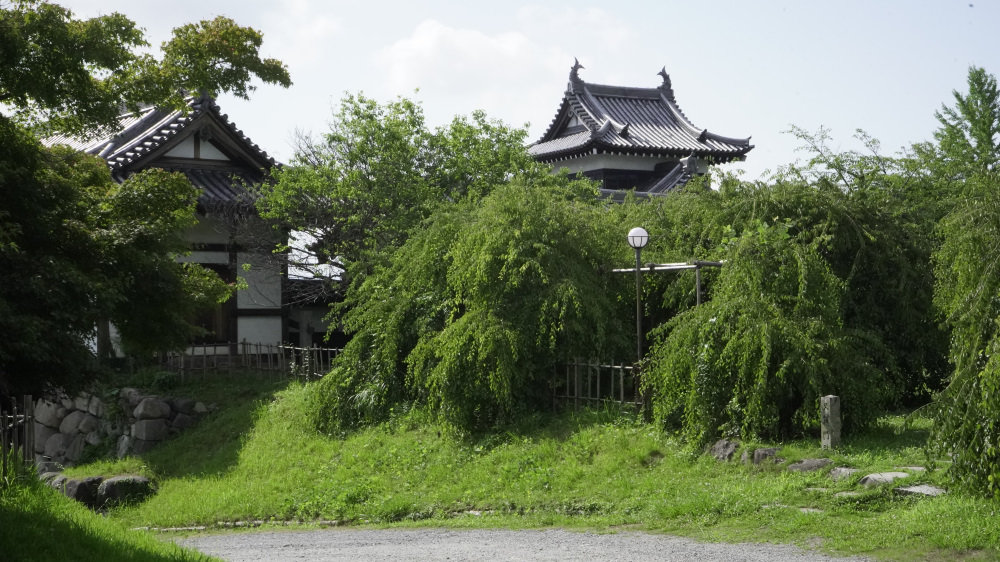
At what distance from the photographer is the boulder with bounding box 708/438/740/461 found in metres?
11.2

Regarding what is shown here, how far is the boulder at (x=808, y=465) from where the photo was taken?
33.5 ft

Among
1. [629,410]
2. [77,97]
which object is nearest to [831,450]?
[629,410]

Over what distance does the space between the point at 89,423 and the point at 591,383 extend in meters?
10.8

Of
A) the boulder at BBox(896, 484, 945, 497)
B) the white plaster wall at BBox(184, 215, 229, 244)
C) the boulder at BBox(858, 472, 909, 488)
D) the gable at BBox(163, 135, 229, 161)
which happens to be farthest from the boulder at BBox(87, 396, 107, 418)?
the boulder at BBox(896, 484, 945, 497)

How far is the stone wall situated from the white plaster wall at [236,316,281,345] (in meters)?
3.11

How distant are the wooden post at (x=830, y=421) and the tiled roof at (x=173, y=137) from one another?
14539 mm

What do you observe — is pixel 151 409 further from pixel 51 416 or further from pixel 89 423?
pixel 51 416

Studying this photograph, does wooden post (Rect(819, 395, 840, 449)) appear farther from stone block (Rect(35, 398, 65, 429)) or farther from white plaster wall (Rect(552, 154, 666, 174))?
white plaster wall (Rect(552, 154, 666, 174))

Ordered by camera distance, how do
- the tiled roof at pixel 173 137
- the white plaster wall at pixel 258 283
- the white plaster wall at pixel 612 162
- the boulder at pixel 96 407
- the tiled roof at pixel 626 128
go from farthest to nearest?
the white plaster wall at pixel 612 162 < the tiled roof at pixel 626 128 < the white plaster wall at pixel 258 283 < the tiled roof at pixel 173 137 < the boulder at pixel 96 407

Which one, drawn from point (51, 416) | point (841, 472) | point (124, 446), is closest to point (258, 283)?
point (51, 416)

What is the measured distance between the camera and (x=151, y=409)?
62.5ft

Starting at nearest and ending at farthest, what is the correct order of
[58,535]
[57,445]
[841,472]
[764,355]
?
[58,535] < [841,472] < [764,355] < [57,445]

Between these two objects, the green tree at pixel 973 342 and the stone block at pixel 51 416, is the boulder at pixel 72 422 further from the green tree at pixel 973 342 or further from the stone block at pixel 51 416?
the green tree at pixel 973 342

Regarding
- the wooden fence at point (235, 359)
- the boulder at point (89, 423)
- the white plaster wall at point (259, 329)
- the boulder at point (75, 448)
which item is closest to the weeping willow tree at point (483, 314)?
the wooden fence at point (235, 359)
